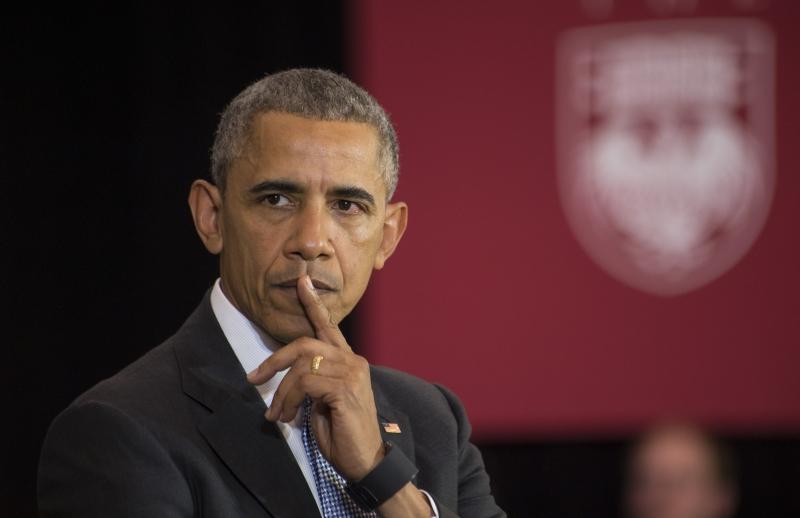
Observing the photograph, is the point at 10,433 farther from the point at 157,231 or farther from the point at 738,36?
the point at 738,36

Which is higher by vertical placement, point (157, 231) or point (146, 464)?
point (146, 464)

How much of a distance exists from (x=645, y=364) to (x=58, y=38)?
279 cm

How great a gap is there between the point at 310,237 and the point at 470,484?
1.96ft

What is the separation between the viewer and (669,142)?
511cm

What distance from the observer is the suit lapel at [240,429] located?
1846 millimetres

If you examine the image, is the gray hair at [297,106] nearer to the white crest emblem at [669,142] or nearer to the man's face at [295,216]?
the man's face at [295,216]

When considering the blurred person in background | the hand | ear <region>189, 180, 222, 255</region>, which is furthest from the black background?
the hand

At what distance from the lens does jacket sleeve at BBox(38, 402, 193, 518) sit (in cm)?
172

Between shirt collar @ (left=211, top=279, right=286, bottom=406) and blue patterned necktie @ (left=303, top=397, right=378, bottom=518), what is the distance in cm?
13

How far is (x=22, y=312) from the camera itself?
5.19 m

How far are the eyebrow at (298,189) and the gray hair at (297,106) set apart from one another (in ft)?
0.28

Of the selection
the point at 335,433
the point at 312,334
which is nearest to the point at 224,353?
the point at 312,334

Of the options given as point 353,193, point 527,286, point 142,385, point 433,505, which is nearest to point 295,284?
point 353,193

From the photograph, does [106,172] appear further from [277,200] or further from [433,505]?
[433,505]
